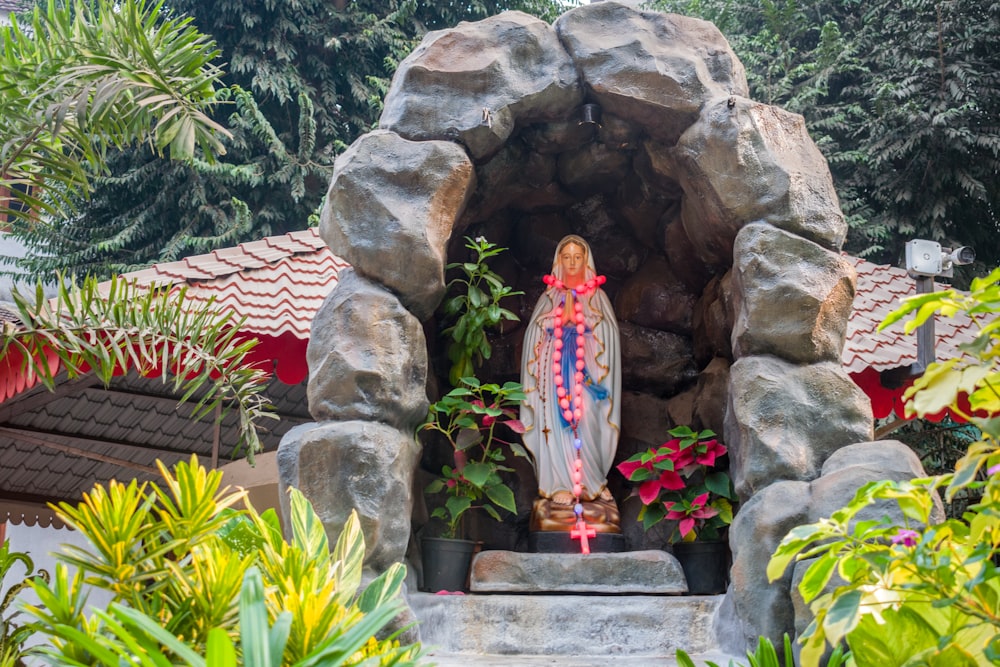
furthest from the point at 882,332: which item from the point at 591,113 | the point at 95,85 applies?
the point at 95,85

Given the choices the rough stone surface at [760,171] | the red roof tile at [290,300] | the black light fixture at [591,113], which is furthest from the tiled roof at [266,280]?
the rough stone surface at [760,171]

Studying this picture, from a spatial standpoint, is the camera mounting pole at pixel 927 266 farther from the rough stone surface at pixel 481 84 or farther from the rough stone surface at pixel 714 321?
the rough stone surface at pixel 481 84

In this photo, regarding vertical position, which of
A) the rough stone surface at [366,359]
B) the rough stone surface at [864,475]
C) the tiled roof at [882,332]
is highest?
the rough stone surface at [366,359]

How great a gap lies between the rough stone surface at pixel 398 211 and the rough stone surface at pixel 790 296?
1.42 m

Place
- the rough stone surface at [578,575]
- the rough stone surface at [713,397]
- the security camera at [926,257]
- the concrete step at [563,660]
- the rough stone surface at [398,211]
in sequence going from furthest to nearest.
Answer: the security camera at [926,257]
the rough stone surface at [713,397]
the rough stone surface at [578,575]
the rough stone surface at [398,211]
the concrete step at [563,660]

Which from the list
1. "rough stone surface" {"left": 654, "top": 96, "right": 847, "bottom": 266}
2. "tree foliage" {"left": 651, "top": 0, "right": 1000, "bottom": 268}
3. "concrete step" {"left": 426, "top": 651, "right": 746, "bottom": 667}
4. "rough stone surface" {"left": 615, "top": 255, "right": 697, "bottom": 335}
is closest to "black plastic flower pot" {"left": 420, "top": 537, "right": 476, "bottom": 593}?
"concrete step" {"left": 426, "top": 651, "right": 746, "bottom": 667}

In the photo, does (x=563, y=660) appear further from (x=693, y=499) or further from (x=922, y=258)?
(x=922, y=258)

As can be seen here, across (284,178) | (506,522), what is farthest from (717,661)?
(284,178)

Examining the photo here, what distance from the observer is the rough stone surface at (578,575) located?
4887mm

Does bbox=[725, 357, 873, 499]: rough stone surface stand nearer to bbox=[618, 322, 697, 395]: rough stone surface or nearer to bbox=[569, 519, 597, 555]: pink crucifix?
bbox=[569, 519, 597, 555]: pink crucifix

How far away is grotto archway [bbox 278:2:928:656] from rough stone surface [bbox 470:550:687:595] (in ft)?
1.86

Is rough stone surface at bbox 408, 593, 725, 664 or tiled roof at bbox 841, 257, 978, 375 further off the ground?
rough stone surface at bbox 408, 593, 725, 664

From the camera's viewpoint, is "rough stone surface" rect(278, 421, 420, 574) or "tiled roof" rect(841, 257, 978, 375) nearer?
"rough stone surface" rect(278, 421, 420, 574)

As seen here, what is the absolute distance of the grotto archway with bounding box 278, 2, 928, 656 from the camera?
14.4 ft
